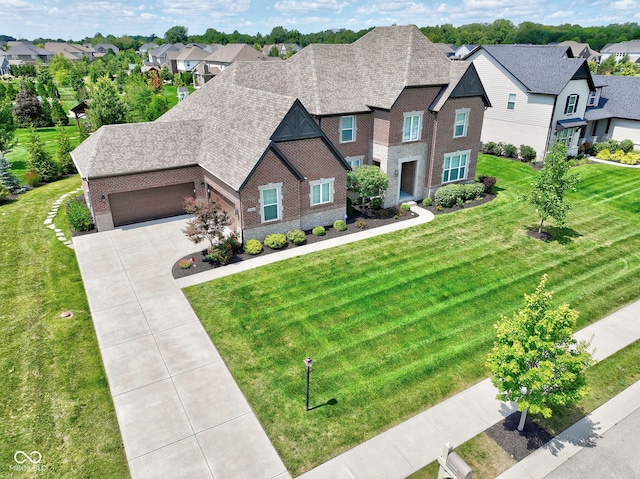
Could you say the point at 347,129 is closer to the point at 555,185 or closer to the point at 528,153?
the point at 555,185

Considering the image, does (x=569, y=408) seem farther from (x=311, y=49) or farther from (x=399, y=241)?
(x=311, y=49)

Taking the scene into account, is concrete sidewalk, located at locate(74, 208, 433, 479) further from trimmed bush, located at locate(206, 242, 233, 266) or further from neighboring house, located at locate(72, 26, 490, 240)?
neighboring house, located at locate(72, 26, 490, 240)

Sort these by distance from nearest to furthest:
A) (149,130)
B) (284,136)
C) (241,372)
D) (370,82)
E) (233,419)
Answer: (233,419), (241,372), (284,136), (149,130), (370,82)

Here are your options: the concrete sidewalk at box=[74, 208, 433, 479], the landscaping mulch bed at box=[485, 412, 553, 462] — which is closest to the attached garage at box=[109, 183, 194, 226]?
the concrete sidewalk at box=[74, 208, 433, 479]

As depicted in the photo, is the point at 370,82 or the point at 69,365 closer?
the point at 69,365

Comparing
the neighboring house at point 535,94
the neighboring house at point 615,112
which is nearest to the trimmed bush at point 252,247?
the neighboring house at point 535,94

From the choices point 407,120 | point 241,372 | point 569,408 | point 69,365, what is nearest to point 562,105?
point 407,120
